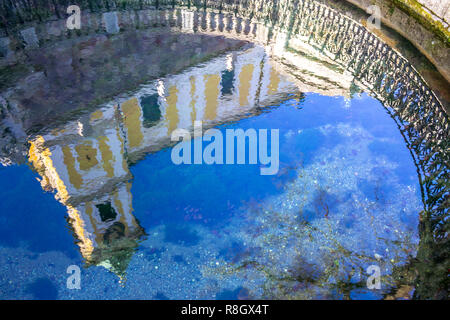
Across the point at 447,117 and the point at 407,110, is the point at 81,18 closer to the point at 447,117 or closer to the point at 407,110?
the point at 407,110

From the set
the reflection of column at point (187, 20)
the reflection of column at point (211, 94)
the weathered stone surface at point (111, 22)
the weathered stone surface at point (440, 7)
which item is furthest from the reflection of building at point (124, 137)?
the weathered stone surface at point (440, 7)

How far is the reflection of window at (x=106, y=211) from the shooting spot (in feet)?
28.0

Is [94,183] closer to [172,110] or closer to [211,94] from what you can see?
[172,110]

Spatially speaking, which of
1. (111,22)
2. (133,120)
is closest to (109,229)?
(133,120)

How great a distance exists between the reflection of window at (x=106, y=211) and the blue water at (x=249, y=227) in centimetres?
52

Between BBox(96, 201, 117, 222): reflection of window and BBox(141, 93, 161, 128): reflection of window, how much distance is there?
10.4ft

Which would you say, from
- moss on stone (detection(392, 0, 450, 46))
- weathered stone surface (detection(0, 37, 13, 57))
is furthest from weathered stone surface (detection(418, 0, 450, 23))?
weathered stone surface (detection(0, 37, 13, 57))

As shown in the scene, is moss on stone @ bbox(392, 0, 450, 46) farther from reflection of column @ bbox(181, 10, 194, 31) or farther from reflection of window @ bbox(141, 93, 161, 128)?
reflection of window @ bbox(141, 93, 161, 128)

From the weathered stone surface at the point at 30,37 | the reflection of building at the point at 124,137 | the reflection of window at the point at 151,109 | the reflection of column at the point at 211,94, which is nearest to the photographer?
the reflection of building at the point at 124,137

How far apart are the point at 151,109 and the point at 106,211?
3.99m

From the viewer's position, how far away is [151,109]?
1172cm

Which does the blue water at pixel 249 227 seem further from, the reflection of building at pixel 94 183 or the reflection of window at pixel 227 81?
the reflection of window at pixel 227 81

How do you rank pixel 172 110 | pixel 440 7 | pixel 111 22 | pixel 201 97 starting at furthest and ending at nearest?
pixel 111 22, pixel 201 97, pixel 172 110, pixel 440 7
